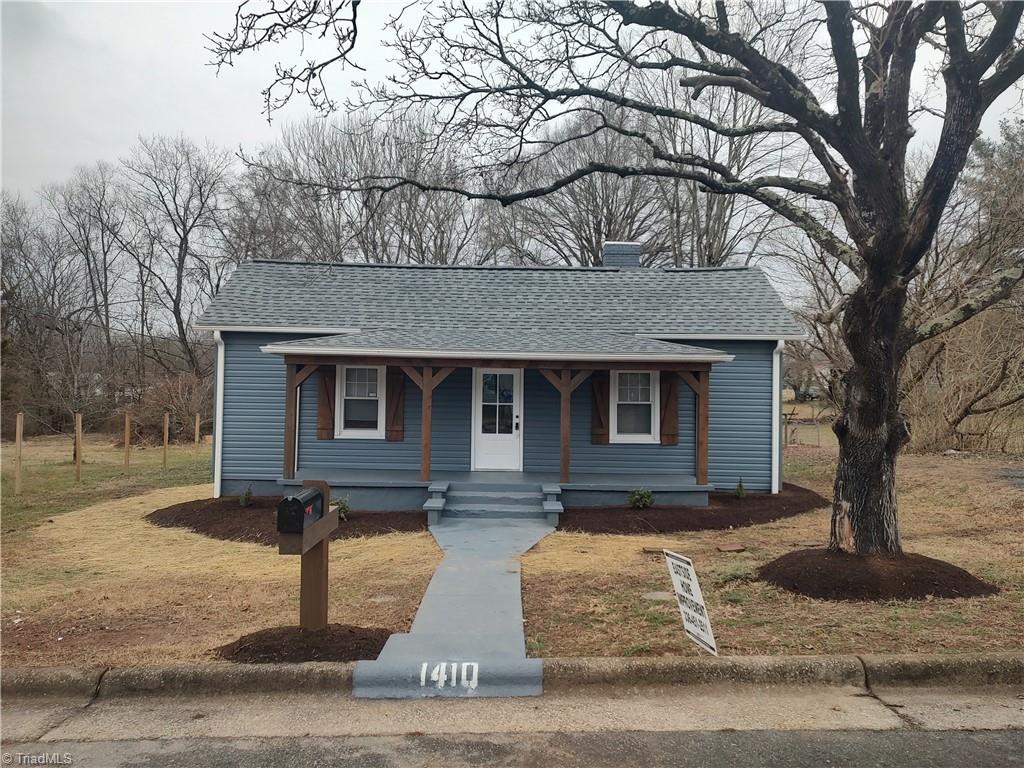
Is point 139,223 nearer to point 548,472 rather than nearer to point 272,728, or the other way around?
point 548,472

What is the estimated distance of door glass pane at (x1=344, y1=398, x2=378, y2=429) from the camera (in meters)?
12.9

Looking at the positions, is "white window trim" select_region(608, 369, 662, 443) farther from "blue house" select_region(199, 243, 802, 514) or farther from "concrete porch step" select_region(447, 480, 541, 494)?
"concrete porch step" select_region(447, 480, 541, 494)

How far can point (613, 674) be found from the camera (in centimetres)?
427

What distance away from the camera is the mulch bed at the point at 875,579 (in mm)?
5871

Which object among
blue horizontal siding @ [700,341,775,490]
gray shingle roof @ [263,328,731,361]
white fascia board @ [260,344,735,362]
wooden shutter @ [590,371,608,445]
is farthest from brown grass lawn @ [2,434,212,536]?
blue horizontal siding @ [700,341,775,490]

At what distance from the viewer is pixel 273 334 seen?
509 inches

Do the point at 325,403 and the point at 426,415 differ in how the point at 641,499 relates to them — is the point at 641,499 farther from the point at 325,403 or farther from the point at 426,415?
the point at 325,403

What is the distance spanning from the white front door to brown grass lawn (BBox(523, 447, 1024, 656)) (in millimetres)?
3356

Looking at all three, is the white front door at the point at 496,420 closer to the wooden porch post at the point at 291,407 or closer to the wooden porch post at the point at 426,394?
the wooden porch post at the point at 426,394

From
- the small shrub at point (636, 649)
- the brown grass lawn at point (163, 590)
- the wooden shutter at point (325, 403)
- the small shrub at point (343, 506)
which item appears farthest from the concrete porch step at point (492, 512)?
the small shrub at point (636, 649)

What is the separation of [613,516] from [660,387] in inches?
127

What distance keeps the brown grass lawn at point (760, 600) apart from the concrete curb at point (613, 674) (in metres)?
0.33

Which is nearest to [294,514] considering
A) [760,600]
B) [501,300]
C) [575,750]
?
[575,750]

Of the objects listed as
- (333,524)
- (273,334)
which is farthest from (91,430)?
(333,524)
